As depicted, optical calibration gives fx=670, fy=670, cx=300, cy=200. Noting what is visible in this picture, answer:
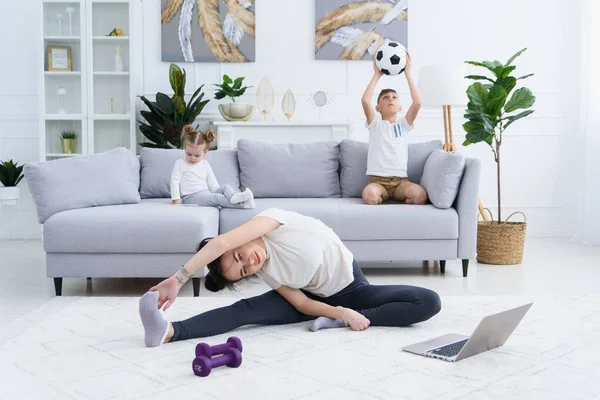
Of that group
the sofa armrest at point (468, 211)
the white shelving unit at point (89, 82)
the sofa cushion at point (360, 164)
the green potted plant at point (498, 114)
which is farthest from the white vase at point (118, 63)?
the sofa armrest at point (468, 211)

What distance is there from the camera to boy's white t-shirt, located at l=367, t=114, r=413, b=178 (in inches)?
→ 166

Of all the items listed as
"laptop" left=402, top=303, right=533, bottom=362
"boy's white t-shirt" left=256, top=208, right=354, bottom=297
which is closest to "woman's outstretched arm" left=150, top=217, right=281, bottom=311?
"boy's white t-shirt" left=256, top=208, right=354, bottom=297

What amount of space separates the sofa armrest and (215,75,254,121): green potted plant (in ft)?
6.85

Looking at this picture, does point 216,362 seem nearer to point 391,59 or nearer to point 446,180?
point 446,180

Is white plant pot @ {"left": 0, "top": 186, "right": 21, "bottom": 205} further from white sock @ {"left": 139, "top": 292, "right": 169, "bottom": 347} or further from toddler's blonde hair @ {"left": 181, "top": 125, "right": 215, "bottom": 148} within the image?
white sock @ {"left": 139, "top": 292, "right": 169, "bottom": 347}

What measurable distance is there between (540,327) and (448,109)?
278 cm

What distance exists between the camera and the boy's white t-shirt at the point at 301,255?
228cm

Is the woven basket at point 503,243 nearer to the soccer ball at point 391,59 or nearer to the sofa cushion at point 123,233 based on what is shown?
the soccer ball at point 391,59

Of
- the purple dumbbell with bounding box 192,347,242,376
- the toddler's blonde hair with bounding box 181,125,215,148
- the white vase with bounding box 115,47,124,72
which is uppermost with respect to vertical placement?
the white vase with bounding box 115,47,124,72

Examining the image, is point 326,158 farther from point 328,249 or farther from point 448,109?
point 328,249

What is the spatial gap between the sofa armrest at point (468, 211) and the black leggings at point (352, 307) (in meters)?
1.49

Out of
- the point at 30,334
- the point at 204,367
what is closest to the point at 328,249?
the point at 204,367

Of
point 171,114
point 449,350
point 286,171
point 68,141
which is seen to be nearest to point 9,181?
point 68,141

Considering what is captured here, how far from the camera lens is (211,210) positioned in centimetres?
369
